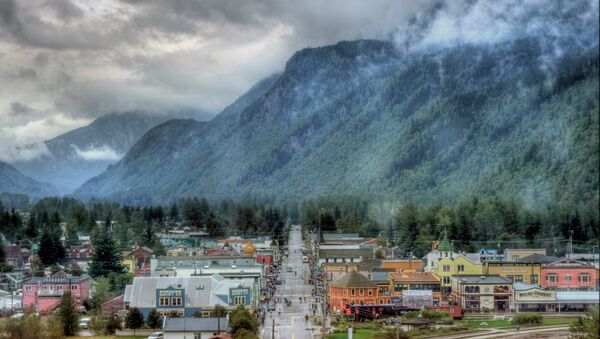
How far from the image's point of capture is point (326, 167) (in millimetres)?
192250

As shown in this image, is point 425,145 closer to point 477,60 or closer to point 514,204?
point 477,60

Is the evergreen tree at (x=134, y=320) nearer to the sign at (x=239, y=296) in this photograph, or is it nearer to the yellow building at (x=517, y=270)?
the sign at (x=239, y=296)

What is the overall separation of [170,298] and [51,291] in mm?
11505

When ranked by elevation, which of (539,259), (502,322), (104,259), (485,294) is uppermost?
(104,259)

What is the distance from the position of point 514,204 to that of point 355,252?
51.5 ft

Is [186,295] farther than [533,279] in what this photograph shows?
No

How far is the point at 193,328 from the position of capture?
138ft

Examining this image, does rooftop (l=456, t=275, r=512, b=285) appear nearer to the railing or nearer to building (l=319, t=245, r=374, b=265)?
building (l=319, t=245, r=374, b=265)

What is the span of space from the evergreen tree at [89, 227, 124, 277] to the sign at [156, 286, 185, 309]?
19.6 m

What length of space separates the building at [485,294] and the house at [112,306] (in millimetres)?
22732

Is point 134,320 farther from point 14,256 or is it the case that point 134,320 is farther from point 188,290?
point 14,256

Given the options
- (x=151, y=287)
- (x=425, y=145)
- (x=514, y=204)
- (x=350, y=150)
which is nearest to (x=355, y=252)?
(x=514, y=204)

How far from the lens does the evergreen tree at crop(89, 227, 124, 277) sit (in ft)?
224

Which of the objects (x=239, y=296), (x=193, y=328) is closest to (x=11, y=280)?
(x=239, y=296)
